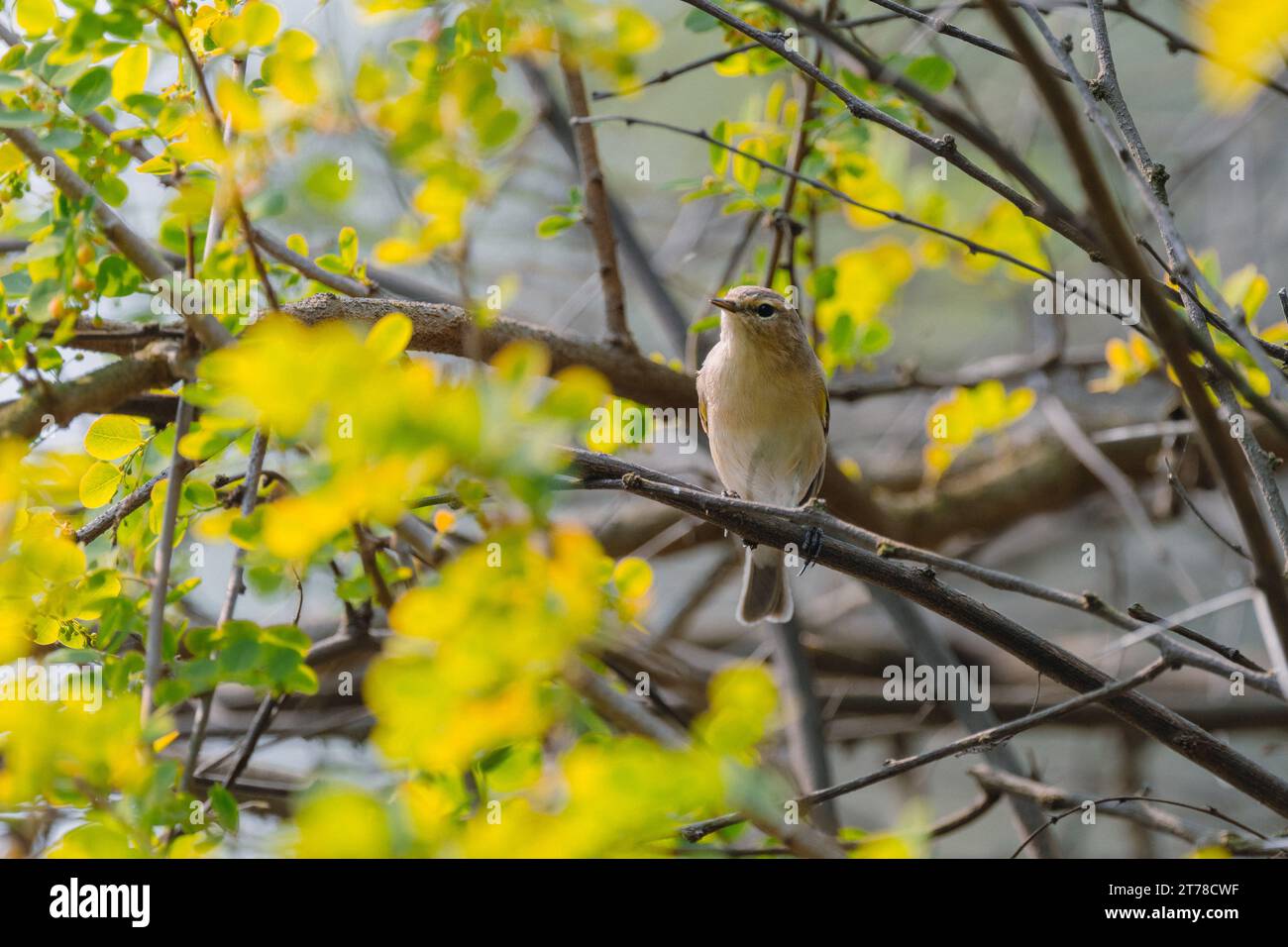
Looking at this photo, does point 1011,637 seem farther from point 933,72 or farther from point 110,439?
point 110,439

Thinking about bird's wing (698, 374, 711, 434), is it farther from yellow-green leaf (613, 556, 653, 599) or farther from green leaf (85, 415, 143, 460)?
Result: green leaf (85, 415, 143, 460)

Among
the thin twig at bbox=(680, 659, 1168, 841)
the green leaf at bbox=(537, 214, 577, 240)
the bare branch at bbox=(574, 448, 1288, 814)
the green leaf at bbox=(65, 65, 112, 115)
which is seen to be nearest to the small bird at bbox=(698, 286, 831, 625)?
the green leaf at bbox=(537, 214, 577, 240)

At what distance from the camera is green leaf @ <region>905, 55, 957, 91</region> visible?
3145mm

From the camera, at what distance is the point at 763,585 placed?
484cm

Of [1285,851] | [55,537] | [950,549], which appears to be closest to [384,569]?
[55,537]

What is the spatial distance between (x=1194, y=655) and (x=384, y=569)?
1970mm

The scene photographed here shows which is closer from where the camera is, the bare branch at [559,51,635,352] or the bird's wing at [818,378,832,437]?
the bare branch at [559,51,635,352]

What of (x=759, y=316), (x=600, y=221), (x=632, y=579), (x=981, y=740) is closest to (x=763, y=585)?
(x=759, y=316)

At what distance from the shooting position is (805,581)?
788cm

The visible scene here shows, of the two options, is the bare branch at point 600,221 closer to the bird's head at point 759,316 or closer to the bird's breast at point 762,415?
the bird's head at point 759,316

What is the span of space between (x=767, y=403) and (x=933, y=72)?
4.88 feet

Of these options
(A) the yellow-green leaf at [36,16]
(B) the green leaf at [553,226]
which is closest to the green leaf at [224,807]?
(A) the yellow-green leaf at [36,16]

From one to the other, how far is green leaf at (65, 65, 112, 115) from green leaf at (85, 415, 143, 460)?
66cm
